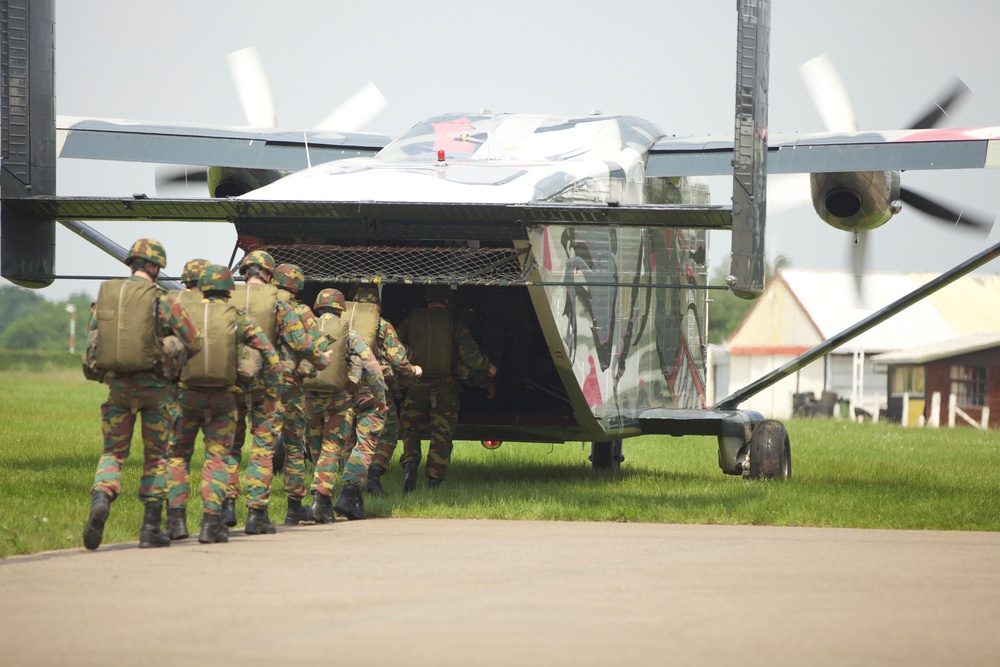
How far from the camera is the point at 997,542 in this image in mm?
10305

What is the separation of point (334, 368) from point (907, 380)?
40.0 m

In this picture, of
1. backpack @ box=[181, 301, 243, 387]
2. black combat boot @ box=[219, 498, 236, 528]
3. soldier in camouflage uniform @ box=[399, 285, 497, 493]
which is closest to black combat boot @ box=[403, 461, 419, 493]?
soldier in camouflage uniform @ box=[399, 285, 497, 493]

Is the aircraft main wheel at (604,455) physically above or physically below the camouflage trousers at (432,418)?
below

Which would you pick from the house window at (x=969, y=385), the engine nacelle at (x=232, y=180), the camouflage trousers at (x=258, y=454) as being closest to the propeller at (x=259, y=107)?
the engine nacelle at (x=232, y=180)

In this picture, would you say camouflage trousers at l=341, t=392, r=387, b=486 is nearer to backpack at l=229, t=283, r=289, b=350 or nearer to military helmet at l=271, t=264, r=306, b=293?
military helmet at l=271, t=264, r=306, b=293

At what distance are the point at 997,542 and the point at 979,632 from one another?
13.8 feet

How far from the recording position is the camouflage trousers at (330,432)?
1138 centimetres

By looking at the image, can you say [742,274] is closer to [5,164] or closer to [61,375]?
[5,164]

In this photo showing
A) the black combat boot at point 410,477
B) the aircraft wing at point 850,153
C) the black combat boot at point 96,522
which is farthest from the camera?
the aircraft wing at point 850,153

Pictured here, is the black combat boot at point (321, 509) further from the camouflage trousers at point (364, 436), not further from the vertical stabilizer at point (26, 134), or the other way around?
the vertical stabilizer at point (26, 134)

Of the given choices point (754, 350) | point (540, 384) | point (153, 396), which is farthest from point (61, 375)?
point (153, 396)

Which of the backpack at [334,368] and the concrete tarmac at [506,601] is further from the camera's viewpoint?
the backpack at [334,368]

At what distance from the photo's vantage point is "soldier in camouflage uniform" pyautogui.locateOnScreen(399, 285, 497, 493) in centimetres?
1337

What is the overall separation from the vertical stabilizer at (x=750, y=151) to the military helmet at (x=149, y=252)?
170 inches
